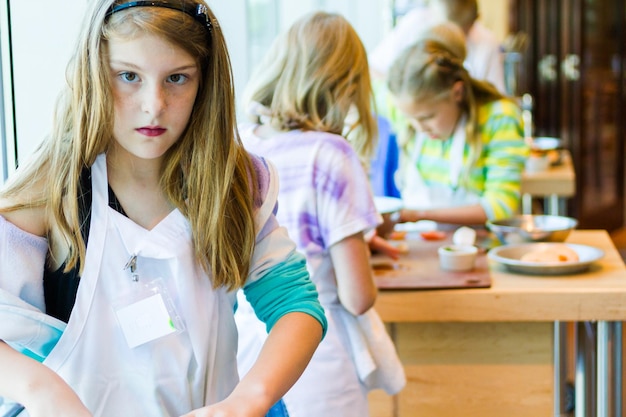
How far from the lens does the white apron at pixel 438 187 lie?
2.66 m

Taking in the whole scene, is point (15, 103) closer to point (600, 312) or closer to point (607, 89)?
point (600, 312)

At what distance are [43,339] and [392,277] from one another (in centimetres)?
106

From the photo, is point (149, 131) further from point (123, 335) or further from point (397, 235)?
point (397, 235)

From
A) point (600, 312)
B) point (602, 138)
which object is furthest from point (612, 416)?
point (602, 138)

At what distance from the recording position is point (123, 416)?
118cm

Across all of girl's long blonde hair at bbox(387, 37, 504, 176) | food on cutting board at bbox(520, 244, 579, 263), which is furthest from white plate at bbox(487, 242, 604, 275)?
girl's long blonde hair at bbox(387, 37, 504, 176)

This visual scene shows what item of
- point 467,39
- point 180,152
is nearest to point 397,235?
point 180,152

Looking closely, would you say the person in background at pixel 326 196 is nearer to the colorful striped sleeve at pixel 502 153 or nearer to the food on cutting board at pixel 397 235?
the food on cutting board at pixel 397 235

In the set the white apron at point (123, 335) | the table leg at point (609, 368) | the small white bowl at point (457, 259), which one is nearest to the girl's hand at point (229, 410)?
the white apron at point (123, 335)

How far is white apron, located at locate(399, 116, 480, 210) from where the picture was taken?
2.66 m

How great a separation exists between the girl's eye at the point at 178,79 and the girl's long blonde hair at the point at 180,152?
33 millimetres

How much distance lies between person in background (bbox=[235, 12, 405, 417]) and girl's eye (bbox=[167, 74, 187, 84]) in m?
0.57

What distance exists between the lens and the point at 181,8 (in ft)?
3.82

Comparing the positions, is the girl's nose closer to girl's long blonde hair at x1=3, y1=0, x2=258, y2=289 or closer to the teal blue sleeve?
girl's long blonde hair at x1=3, y1=0, x2=258, y2=289
